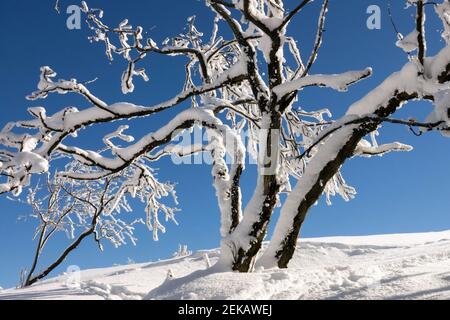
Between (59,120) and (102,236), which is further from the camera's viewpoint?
(102,236)

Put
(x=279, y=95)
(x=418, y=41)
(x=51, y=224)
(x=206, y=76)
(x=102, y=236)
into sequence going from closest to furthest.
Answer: (x=418, y=41) < (x=279, y=95) < (x=206, y=76) < (x=102, y=236) < (x=51, y=224)

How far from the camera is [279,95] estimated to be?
4.76m

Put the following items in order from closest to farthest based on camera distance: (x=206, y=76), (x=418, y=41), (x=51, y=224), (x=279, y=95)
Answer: (x=418, y=41)
(x=279, y=95)
(x=206, y=76)
(x=51, y=224)

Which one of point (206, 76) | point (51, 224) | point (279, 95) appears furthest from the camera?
point (51, 224)

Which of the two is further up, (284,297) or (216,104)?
(216,104)

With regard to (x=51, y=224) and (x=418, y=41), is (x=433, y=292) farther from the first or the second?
(x=51, y=224)
